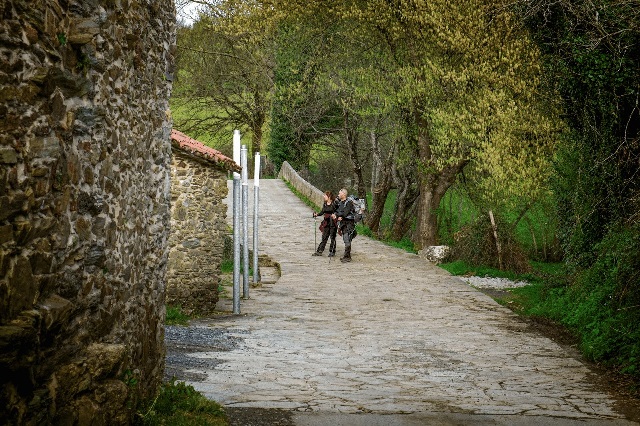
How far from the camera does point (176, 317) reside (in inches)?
549

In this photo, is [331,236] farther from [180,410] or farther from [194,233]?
[180,410]

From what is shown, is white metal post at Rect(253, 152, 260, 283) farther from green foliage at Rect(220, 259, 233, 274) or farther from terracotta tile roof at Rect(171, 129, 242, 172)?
green foliage at Rect(220, 259, 233, 274)

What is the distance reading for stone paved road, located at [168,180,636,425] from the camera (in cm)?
802

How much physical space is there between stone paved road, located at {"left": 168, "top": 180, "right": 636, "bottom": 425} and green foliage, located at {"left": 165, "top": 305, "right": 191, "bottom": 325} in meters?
0.28

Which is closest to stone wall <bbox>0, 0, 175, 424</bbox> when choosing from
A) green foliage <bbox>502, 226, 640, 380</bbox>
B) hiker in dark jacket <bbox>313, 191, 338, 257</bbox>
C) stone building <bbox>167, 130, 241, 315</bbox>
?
green foliage <bbox>502, 226, 640, 380</bbox>

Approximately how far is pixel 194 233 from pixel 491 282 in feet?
27.7

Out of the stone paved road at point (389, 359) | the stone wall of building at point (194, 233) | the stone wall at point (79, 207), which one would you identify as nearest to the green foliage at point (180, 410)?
the stone wall at point (79, 207)

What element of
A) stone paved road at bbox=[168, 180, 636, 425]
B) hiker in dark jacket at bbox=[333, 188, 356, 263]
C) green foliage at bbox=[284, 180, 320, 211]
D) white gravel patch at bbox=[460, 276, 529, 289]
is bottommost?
stone paved road at bbox=[168, 180, 636, 425]

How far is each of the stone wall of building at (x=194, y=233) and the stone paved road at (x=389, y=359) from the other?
67cm

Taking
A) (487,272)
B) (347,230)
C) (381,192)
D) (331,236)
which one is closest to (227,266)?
(331,236)

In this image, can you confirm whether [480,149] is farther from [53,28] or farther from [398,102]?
[53,28]

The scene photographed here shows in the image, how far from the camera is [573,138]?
15500 mm

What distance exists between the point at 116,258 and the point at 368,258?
17.6 meters

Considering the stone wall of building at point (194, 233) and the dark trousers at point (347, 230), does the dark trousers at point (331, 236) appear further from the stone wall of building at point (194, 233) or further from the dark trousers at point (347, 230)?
the stone wall of building at point (194, 233)
